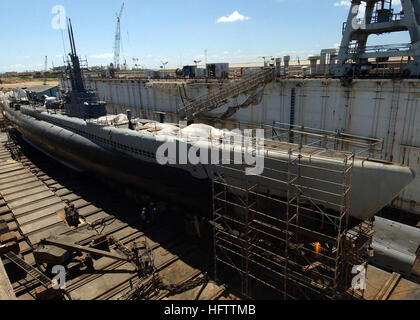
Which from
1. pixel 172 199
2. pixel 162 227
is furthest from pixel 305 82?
pixel 162 227

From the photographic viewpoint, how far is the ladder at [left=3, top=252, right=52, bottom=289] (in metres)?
9.85

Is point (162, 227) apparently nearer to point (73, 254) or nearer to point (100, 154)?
point (73, 254)

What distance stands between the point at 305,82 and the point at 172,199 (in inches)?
433

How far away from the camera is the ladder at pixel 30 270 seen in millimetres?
9854

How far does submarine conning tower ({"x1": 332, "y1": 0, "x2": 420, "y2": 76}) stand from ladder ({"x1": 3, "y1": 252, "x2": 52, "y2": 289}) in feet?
58.3

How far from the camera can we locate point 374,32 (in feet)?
61.0

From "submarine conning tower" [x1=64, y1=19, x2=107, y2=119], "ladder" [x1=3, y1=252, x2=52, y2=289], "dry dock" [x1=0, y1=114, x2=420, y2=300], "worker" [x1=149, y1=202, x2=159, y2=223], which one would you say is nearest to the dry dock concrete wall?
"dry dock" [x1=0, y1=114, x2=420, y2=300]

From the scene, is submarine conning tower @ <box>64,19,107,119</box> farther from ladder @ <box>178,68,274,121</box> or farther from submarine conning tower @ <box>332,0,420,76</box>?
submarine conning tower @ <box>332,0,420,76</box>

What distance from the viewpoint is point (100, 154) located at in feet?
58.0

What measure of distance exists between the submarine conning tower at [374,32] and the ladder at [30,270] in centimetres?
1778

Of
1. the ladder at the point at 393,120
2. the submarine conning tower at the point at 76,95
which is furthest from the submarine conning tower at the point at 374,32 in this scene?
the submarine conning tower at the point at 76,95

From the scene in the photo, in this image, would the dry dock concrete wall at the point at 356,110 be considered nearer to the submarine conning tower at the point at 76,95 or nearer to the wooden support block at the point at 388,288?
the wooden support block at the point at 388,288

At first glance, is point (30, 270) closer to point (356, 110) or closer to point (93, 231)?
point (93, 231)

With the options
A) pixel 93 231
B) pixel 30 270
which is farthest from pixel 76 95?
pixel 30 270
